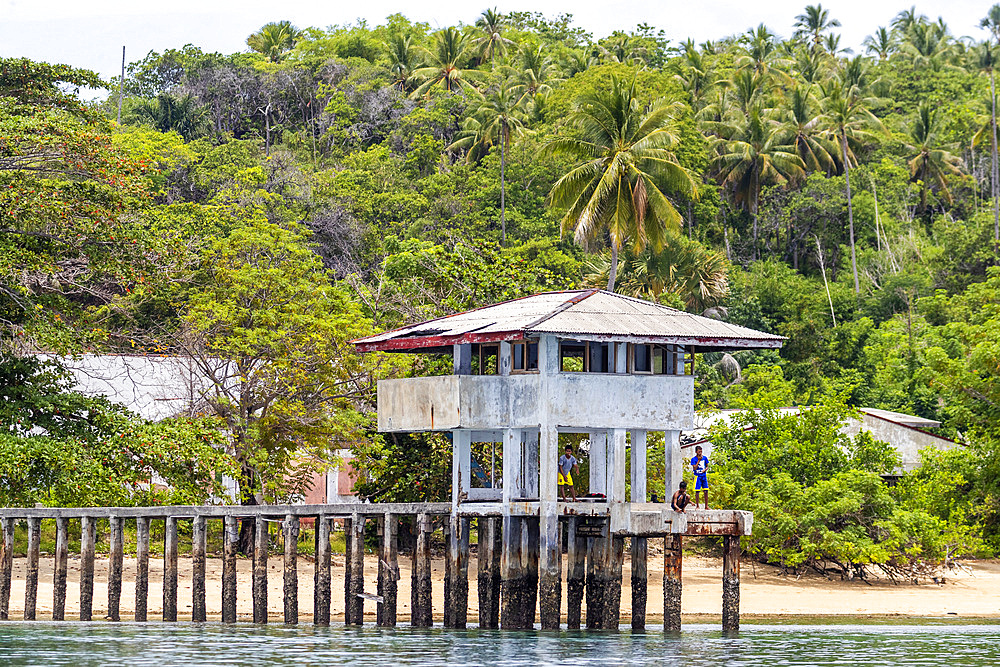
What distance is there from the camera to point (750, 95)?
260ft

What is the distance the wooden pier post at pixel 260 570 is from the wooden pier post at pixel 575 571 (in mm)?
6388

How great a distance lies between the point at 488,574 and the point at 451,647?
9.21 ft

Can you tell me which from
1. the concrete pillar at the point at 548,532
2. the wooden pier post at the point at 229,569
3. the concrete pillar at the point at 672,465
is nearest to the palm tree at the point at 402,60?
the wooden pier post at the point at 229,569

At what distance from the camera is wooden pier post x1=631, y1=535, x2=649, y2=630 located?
91.7 feet

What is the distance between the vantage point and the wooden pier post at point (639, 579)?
91.7 ft

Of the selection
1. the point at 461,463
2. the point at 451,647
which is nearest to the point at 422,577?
the point at 461,463

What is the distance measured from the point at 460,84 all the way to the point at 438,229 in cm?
1870

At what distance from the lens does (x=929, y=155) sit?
7850 centimetres

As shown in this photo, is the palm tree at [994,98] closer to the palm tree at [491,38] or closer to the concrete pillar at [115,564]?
the palm tree at [491,38]

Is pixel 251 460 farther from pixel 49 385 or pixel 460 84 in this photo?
pixel 460 84

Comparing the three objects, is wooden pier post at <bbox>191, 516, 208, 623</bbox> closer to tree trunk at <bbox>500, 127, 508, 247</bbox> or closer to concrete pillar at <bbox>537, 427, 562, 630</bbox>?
concrete pillar at <bbox>537, 427, 562, 630</bbox>

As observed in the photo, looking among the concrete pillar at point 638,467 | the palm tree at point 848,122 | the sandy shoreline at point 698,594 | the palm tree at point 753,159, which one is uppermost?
the palm tree at point 848,122

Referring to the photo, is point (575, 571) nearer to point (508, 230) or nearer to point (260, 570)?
point (260, 570)

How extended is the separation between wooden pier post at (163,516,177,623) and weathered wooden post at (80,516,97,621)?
1.76 metres
